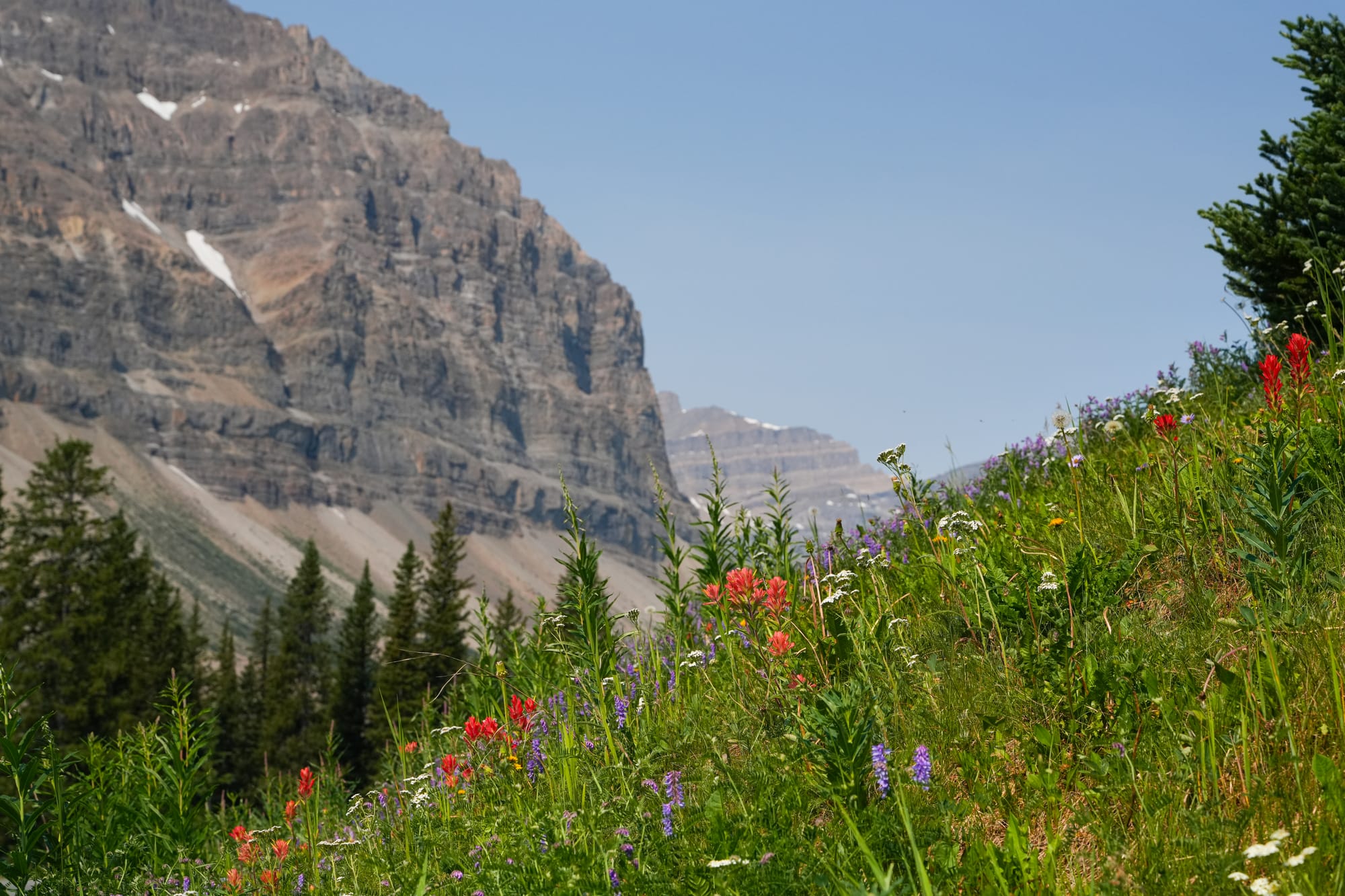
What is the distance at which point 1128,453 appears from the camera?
750cm

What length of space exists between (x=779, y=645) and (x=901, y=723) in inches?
31.5

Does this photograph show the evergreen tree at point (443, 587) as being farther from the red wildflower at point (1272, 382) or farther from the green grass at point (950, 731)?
the red wildflower at point (1272, 382)

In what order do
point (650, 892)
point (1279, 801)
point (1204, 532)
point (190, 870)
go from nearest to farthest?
point (1279, 801) < point (650, 892) < point (1204, 532) < point (190, 870)

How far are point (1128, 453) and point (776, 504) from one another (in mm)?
2585

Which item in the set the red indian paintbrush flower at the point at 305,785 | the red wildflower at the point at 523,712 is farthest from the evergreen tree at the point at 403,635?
the red wildflower at the point at 523,712

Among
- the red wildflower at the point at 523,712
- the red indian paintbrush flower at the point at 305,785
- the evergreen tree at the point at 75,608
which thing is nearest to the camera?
the red wildflower at the point at 523,712

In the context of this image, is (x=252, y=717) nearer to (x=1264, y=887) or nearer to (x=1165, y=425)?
(x=1165, y=425)

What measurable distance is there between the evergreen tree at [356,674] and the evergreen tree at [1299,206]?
194ft

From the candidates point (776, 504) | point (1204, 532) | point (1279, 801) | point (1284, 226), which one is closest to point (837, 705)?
point (1279, 801)

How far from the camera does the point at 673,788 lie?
441cm

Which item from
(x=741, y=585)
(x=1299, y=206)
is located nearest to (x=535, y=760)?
(x=741, y=585)

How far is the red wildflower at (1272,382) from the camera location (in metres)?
4.93

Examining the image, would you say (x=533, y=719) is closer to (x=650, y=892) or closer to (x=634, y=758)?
(x=634, y=758)

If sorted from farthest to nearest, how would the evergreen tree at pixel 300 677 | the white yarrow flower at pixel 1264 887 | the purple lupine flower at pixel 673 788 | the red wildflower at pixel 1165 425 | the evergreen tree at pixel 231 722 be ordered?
the evergreen tree at pixel 300 677 → the evergreen tree at pixel 231 722 → the red wildflower at pixel 1165 425 → the purple lupine flower at pixel 673 788 → the white yarrow flower at pixel 1264 887
